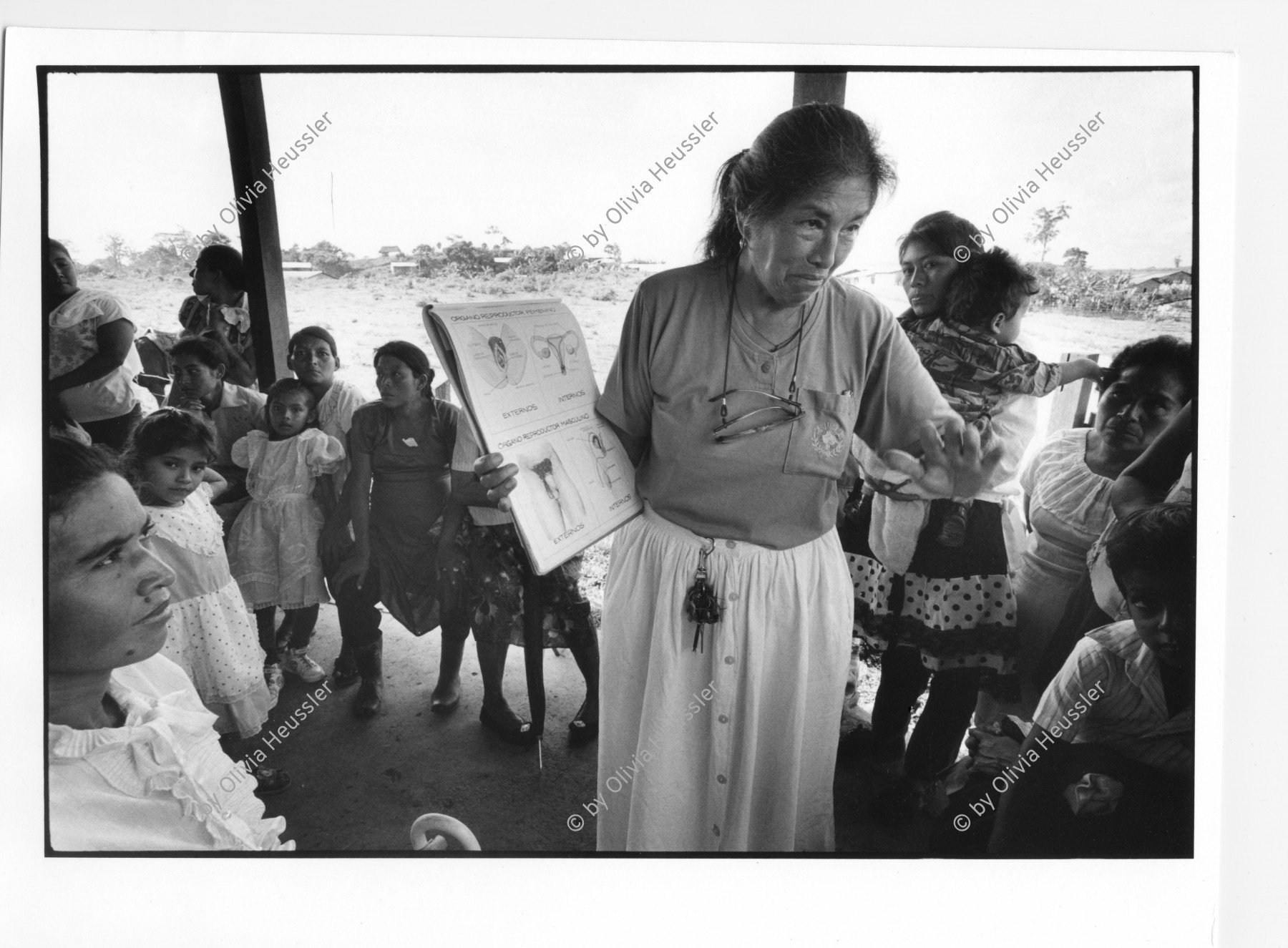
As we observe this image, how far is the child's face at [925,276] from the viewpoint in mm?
2057

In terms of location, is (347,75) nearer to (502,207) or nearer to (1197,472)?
(502,207)

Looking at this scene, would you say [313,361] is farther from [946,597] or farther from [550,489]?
[946,597]

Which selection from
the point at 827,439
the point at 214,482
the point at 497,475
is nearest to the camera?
the point at 497,475

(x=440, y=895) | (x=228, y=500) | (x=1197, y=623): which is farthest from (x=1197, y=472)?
(x=228, y=500)

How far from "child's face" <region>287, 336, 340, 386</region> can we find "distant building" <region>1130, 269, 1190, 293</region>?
168 cm

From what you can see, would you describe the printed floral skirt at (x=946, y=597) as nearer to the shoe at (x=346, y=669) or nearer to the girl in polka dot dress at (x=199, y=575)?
the shoe at (x=346, y=669)

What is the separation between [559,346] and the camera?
2.04m

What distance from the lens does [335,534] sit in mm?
2115

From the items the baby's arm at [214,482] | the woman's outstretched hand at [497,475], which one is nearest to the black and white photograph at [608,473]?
the baby's arm at [214,482]

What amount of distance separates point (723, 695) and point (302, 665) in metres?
0.90

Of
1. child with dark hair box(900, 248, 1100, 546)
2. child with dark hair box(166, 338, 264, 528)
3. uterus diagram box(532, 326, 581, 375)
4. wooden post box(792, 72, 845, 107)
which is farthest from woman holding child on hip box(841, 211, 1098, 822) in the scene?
child with dark hair box(166, 338, 264, 528)

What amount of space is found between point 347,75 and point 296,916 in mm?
1784

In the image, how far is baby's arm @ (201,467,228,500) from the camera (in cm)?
209

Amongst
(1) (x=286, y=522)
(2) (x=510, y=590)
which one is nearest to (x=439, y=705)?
(2) (x=510, y=590)
